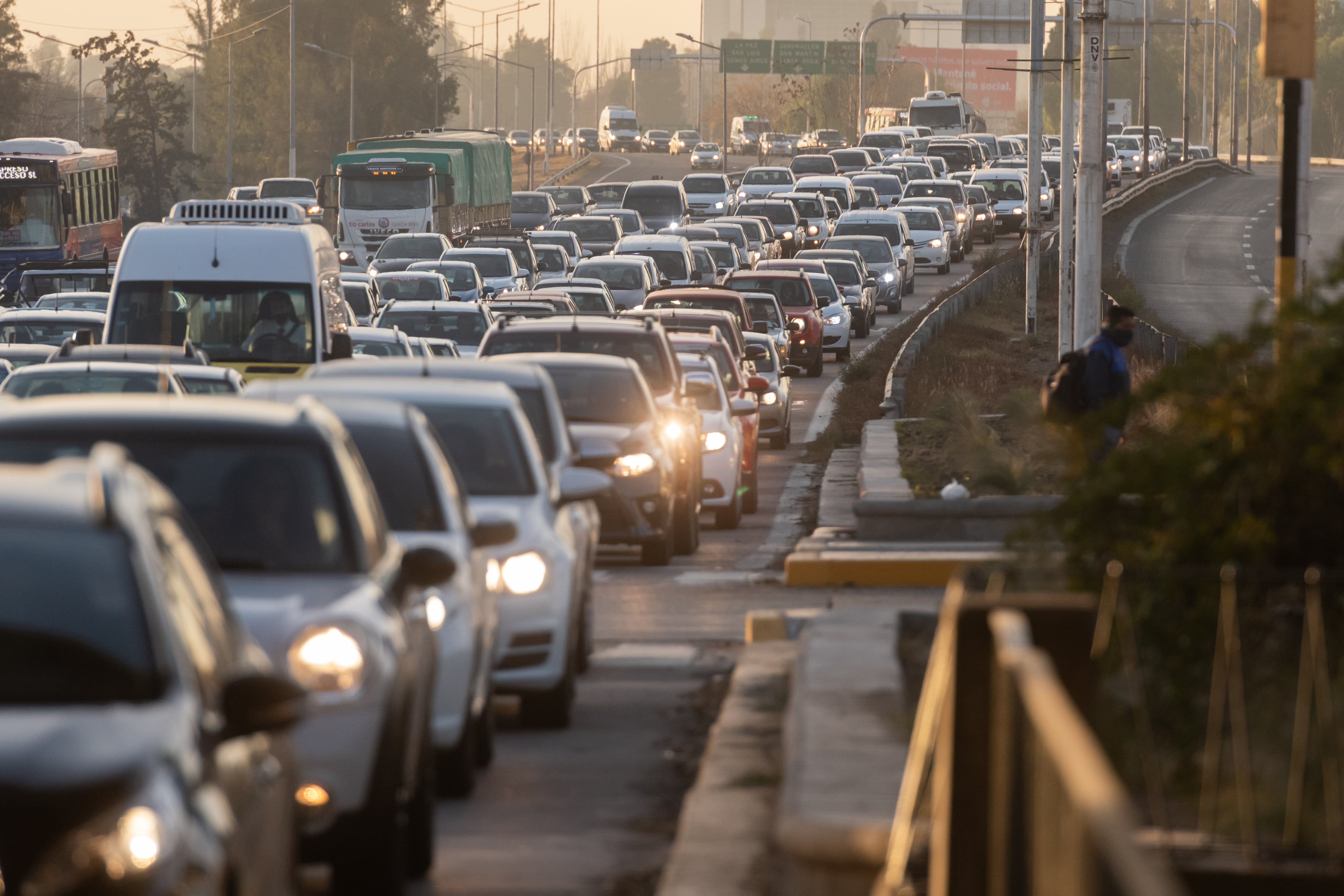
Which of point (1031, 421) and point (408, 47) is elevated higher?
point (408, 47)

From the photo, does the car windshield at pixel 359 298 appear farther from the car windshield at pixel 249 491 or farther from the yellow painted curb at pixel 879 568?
the car windshield at pixel 249 491

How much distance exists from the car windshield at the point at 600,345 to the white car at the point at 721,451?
2.56ft

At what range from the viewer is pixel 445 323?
97.5ft

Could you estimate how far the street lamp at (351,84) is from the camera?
10256 centimetres

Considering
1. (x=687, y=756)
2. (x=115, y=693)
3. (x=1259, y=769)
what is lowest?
(x=687, y=756)

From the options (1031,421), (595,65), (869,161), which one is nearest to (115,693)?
(1031,421)

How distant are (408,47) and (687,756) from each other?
113m

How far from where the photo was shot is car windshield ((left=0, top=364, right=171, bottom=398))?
16203 mm

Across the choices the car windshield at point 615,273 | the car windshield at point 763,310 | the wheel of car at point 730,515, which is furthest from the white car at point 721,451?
the car windshield at point 615,273

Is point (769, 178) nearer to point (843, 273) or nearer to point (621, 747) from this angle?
point (843, 273)

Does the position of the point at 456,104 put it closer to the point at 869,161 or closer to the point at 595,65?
the point at 595,65

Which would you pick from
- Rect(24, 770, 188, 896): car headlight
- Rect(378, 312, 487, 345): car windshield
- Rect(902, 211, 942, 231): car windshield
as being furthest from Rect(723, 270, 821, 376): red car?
Rect(24, 770, 188, 896): car headlight

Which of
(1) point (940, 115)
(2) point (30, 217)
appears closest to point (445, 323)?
(2) point (30, 217)

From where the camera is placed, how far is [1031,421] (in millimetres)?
20875
